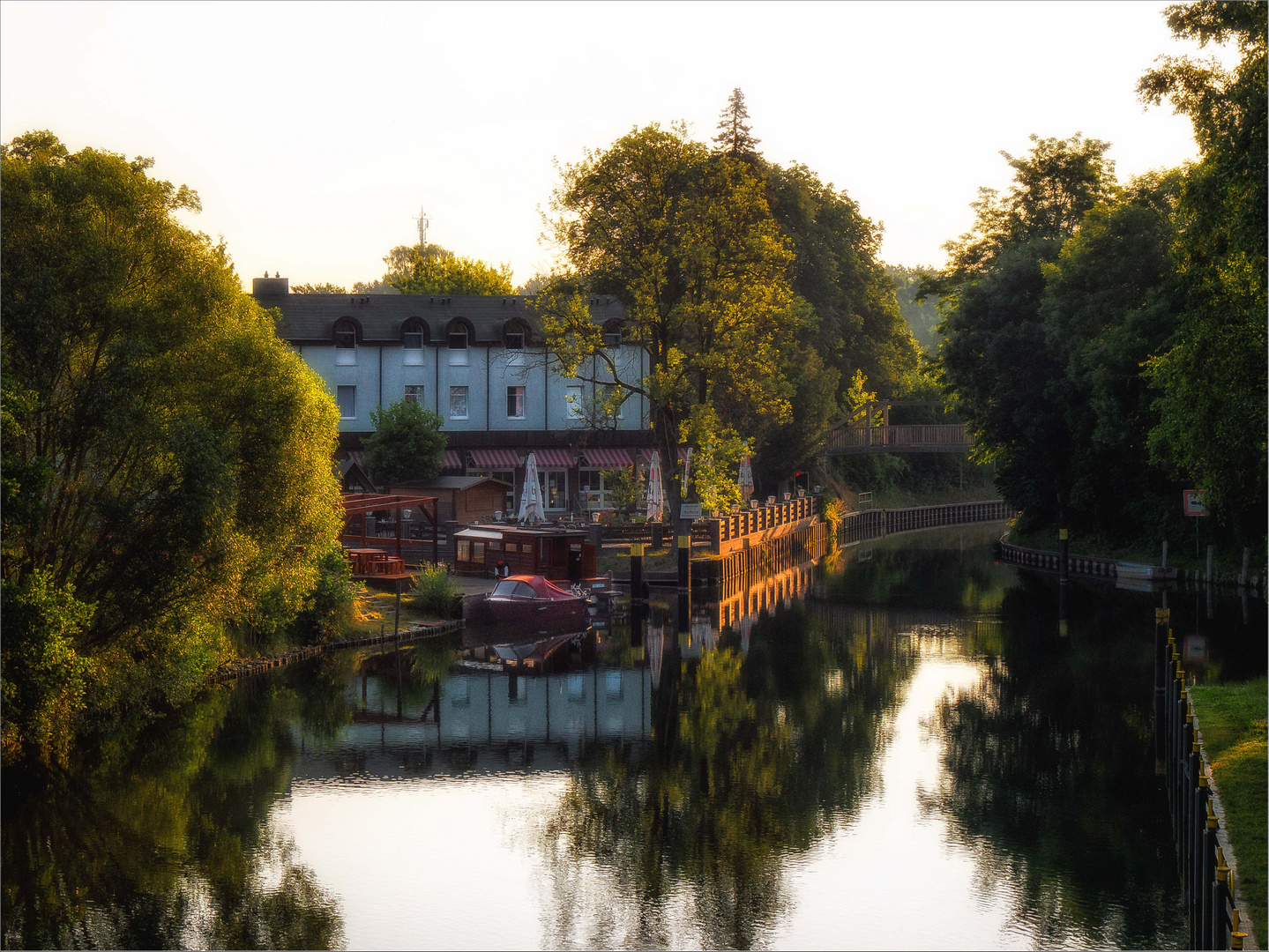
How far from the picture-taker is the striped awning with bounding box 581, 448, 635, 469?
6350 cm

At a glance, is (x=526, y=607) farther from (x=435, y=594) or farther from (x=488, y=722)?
(x=488, y=722)

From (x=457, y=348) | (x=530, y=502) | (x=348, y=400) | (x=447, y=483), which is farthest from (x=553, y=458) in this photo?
(x=530, y=502)

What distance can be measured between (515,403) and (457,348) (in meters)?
3.61

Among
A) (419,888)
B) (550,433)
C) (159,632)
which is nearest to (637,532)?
(550,433)

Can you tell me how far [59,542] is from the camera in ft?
75.1

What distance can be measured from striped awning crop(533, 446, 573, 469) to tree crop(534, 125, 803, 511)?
12.9 metres

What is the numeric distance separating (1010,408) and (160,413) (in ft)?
131

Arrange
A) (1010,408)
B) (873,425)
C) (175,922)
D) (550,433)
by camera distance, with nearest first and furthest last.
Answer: (175,922)
(1010,408)
(550,433)
(873,425)

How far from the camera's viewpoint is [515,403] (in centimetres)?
6388

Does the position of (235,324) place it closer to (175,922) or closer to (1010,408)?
(175,922)

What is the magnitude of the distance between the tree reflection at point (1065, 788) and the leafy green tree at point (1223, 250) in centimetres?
528

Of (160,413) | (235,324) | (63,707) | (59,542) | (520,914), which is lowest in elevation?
(520,914)

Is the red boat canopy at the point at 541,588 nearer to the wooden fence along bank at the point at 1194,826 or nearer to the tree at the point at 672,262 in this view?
the tree at the point at 672,262

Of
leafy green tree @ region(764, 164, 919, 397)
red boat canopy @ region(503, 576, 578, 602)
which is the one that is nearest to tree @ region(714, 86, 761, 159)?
leafy green tree @ region(764, 164, 919, 397)
